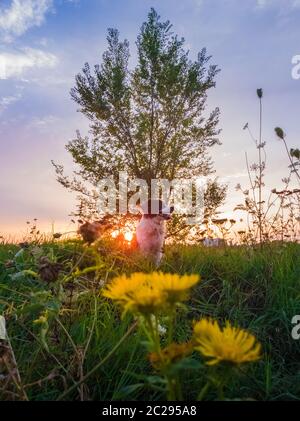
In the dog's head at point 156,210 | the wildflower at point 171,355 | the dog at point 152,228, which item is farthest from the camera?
the dog's head at point 156,210

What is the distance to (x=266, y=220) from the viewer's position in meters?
6.08

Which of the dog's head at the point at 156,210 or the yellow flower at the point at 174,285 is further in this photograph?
the dog's head at the point at 156,210

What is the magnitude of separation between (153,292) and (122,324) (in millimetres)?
2073

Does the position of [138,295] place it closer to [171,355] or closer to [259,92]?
[171,355]

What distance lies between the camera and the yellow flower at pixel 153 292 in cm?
102

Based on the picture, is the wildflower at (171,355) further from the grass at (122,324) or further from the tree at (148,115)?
the tree at (148,115)

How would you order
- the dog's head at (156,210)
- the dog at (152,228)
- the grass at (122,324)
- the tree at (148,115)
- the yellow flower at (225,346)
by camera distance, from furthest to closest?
the tree at (148,115) < the dog's head at (156,210) < the dog at (152,228) < the grass at (122,324) < the yellow flower at (225,346)

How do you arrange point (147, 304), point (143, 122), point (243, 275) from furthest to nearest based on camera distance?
point (143, 122) < point (243, 275) < point (147, 304)

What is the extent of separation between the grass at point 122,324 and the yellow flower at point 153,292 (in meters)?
0.24

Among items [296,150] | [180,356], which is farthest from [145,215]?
[180,356]

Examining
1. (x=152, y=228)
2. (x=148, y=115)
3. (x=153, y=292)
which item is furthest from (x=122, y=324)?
(x=148, y=115)

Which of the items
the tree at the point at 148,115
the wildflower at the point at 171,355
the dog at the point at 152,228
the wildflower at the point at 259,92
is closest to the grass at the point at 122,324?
the wildflower at the point at 171,355
